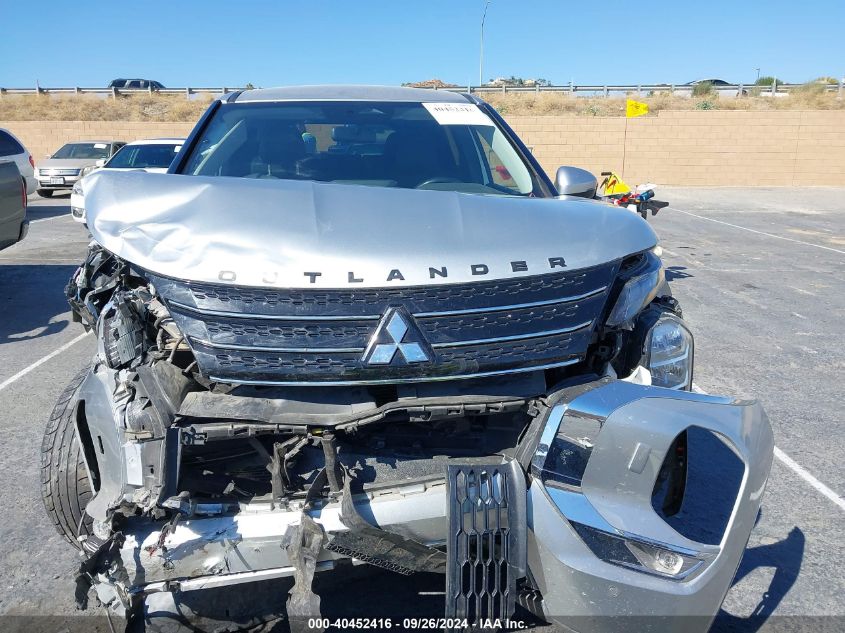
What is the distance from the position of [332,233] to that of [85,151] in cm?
2123

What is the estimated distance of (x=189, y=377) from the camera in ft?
7.85

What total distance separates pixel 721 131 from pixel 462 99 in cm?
2675

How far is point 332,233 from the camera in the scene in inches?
84.4

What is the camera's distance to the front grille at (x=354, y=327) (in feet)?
6.74

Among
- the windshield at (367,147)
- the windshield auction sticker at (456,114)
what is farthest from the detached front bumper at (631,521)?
the windshield auction sticker at (456,114)

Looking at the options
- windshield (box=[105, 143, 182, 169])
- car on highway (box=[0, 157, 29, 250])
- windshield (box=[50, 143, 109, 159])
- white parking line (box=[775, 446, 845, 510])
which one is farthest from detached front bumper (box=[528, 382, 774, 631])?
windshield (box=[50, 143, 109, 159])

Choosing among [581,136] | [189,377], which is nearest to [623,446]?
[189,377]

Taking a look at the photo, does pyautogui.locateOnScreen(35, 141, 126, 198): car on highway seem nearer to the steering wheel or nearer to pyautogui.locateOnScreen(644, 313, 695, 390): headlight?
the steering wheel

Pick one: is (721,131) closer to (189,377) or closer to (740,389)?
(740,389)

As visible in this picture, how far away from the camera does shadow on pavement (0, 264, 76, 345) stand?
6426 millimetres

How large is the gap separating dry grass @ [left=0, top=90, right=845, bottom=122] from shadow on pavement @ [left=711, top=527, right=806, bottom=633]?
30306 mm

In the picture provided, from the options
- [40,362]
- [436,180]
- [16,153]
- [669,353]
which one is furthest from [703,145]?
[669,353]

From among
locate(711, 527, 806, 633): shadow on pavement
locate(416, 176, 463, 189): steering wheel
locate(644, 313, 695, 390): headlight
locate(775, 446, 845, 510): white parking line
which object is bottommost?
locate(711, 527, 806, 633): shadow on pavement

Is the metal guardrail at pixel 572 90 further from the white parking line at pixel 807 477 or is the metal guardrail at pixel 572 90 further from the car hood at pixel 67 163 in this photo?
the white parking line at pixel 807 477
